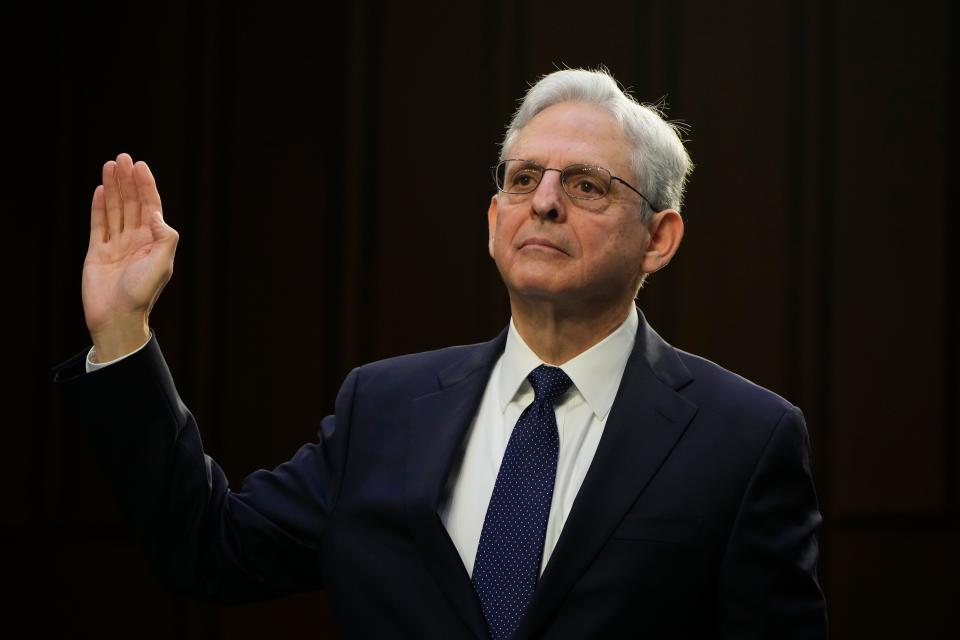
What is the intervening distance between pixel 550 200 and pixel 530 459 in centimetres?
33

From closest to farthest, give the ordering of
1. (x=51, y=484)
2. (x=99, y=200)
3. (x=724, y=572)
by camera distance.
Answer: (x=724, y=572) < (x=99, y=200) < (x=51, y=484)

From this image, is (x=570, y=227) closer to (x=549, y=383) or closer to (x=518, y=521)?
(x=549, y=383)

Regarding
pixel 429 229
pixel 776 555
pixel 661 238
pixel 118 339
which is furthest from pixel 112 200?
pixel 429 229

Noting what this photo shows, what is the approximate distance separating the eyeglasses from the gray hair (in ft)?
0.14

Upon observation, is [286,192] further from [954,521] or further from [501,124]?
[954,521]

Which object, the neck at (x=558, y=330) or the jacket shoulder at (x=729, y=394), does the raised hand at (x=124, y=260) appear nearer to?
the neck at (x=558, y=330)

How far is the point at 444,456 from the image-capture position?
1.34 meters

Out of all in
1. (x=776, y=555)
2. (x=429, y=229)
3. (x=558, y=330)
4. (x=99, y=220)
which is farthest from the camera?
(x=429, y=229)

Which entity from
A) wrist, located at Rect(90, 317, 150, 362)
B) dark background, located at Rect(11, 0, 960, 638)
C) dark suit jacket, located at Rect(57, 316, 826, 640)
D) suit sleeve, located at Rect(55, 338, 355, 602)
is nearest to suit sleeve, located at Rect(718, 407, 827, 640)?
dark suit jacket, located at Rect(57, 316, 826, 640)

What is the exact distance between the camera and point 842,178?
2803 millimetres

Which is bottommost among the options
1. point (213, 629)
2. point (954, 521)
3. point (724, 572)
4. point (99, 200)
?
point (213, 629)

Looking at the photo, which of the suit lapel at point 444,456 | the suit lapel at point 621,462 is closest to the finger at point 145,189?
the suit lapel at point 444,456

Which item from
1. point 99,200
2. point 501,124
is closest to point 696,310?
point 501,124

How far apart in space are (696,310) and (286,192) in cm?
107
